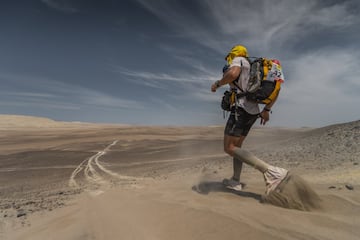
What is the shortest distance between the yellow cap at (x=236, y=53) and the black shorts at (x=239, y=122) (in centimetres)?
69

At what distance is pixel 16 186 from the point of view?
664 cm

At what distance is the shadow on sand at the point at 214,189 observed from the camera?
336 cm

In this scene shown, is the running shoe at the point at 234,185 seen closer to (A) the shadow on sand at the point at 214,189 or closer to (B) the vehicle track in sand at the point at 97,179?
(A) the shadow on sand at the point at 214,189

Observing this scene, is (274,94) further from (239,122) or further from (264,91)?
(239,122)

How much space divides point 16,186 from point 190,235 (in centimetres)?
627

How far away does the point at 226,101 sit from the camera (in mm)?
3592

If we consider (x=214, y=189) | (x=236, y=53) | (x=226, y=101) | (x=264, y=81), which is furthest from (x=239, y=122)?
(x=214, y=189)

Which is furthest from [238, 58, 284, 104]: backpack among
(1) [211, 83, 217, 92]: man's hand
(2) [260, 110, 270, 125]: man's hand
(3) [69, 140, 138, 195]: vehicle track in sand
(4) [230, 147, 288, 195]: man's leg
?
(3) [69, 140, 138, 195]: vehicle track in sand

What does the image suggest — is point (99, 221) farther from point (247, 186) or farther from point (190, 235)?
point (247, 186)

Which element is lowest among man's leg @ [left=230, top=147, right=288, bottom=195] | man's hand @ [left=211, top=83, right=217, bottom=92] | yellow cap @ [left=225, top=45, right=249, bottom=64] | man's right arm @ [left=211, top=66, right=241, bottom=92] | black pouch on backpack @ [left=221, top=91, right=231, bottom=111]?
man's leg @ [left=230, top=147, right=288, bottom=195]

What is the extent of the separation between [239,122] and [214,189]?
1.07 m

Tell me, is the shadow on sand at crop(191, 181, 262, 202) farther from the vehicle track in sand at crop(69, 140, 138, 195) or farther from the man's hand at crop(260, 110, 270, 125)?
the vehicle track in sand at crop(69, 140, 138, 195)

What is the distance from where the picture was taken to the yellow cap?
3.45 meters

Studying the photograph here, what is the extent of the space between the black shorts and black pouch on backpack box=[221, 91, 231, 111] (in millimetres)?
126
